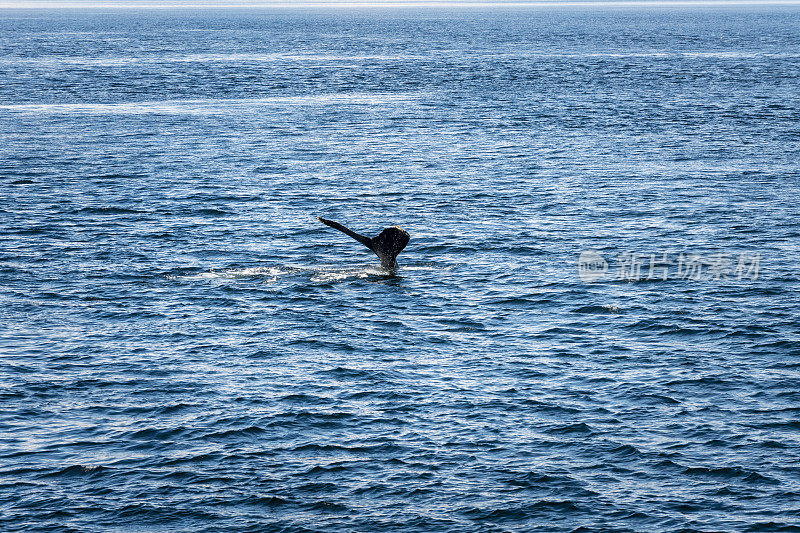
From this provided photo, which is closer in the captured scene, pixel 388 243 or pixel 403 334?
pixel 403 334

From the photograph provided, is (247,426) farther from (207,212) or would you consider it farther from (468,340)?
(207,212)

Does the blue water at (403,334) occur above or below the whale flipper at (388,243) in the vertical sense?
below

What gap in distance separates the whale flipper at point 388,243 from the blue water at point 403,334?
0.73m

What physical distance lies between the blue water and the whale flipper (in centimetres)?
73

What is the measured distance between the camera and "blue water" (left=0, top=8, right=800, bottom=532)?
2586cm

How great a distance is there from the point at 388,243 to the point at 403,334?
709 cm

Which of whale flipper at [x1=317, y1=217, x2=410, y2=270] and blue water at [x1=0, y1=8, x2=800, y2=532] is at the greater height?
whale flipper at [x1=317, y1=217, x2=410, y2=270]

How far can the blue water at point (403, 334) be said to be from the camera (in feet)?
84.8

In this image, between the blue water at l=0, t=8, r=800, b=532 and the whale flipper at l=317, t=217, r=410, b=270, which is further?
the whale flipper at l=317, t=217, r=410, b=270

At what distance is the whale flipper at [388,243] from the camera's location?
42625mm

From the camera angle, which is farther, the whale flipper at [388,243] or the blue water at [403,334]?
the whale flipper at [388,243]

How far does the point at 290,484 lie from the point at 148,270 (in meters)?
21.3

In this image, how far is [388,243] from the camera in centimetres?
4328

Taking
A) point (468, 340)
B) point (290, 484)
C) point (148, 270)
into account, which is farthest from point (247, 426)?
point (148, 270)
